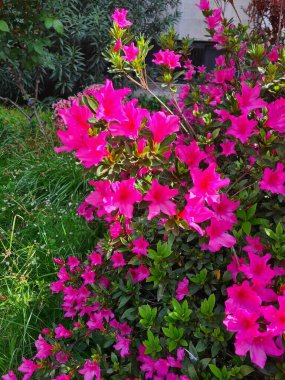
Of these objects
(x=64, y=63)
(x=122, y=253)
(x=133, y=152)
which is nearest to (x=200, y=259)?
(x=122, y=253)

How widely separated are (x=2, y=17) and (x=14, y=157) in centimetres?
106

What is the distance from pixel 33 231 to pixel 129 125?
5.60 ft

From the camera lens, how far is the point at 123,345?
1.58 metres

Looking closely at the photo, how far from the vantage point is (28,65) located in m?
3.71

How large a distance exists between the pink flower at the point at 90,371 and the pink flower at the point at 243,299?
0.53m

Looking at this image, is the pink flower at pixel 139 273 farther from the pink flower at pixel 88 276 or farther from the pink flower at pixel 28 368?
the pink flower at pixel 28 368

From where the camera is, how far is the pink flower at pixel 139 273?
1.64 metres

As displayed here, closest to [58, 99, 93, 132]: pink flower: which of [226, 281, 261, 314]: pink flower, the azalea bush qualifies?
the azalea bush

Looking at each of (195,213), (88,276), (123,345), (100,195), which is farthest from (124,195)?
(88,276)

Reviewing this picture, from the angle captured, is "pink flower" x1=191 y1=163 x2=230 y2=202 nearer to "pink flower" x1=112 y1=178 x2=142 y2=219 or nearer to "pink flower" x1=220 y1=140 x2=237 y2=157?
"pink flower" x1=112 y1=178 x2=142 y2=219

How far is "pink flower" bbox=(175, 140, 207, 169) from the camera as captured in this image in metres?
1.22

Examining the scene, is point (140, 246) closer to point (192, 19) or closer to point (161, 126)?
point (161, 126)

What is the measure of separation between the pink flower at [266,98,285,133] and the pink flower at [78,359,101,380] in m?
0.91

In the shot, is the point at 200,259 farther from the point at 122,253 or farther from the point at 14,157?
the point at 14,157
